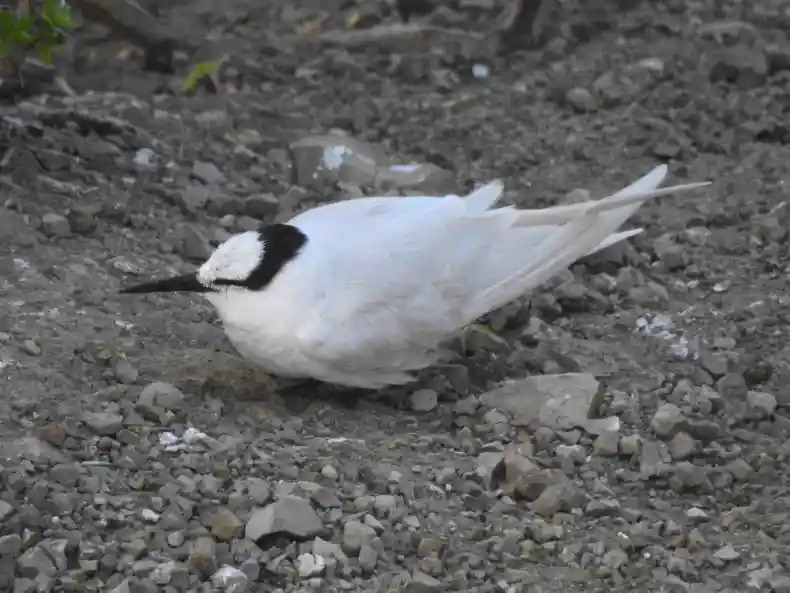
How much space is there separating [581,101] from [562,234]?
2031 mm

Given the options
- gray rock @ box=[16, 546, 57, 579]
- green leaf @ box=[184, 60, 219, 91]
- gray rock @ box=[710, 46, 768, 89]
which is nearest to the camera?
gray rock @ box=[16, 546, 57, 579]

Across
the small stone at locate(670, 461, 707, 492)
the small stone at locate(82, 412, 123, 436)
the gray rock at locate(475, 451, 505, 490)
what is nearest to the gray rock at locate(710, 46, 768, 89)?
the small stone at locate(670, 461, 707, 492)

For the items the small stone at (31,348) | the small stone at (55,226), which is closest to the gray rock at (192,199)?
the small stone at (55,226)

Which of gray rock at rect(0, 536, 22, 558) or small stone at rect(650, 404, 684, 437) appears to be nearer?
gray rock at rect(0, 536, 22, 558)

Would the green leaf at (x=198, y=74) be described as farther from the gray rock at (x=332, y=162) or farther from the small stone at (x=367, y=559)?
the small stone at (x=367, y=559)

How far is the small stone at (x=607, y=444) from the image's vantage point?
3207 mm

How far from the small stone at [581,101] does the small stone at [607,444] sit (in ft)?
8.76

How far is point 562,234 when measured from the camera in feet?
12.3

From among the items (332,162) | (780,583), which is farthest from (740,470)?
(332,162)

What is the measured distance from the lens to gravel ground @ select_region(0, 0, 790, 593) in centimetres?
272

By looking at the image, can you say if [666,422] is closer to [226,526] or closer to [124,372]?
[226,526]

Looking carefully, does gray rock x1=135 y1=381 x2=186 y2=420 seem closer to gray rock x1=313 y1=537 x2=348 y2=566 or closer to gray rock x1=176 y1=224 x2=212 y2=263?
gray rock x1=313 y1=537 x2=348 y2=566

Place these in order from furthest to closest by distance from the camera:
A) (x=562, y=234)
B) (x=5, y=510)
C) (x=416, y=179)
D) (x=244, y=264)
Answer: (x=416, y=179)
(x=562, y=234)
(x=244, y=264)
(x=5, y=510)

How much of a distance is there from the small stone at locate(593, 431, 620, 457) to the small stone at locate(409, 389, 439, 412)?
18.8 inches
